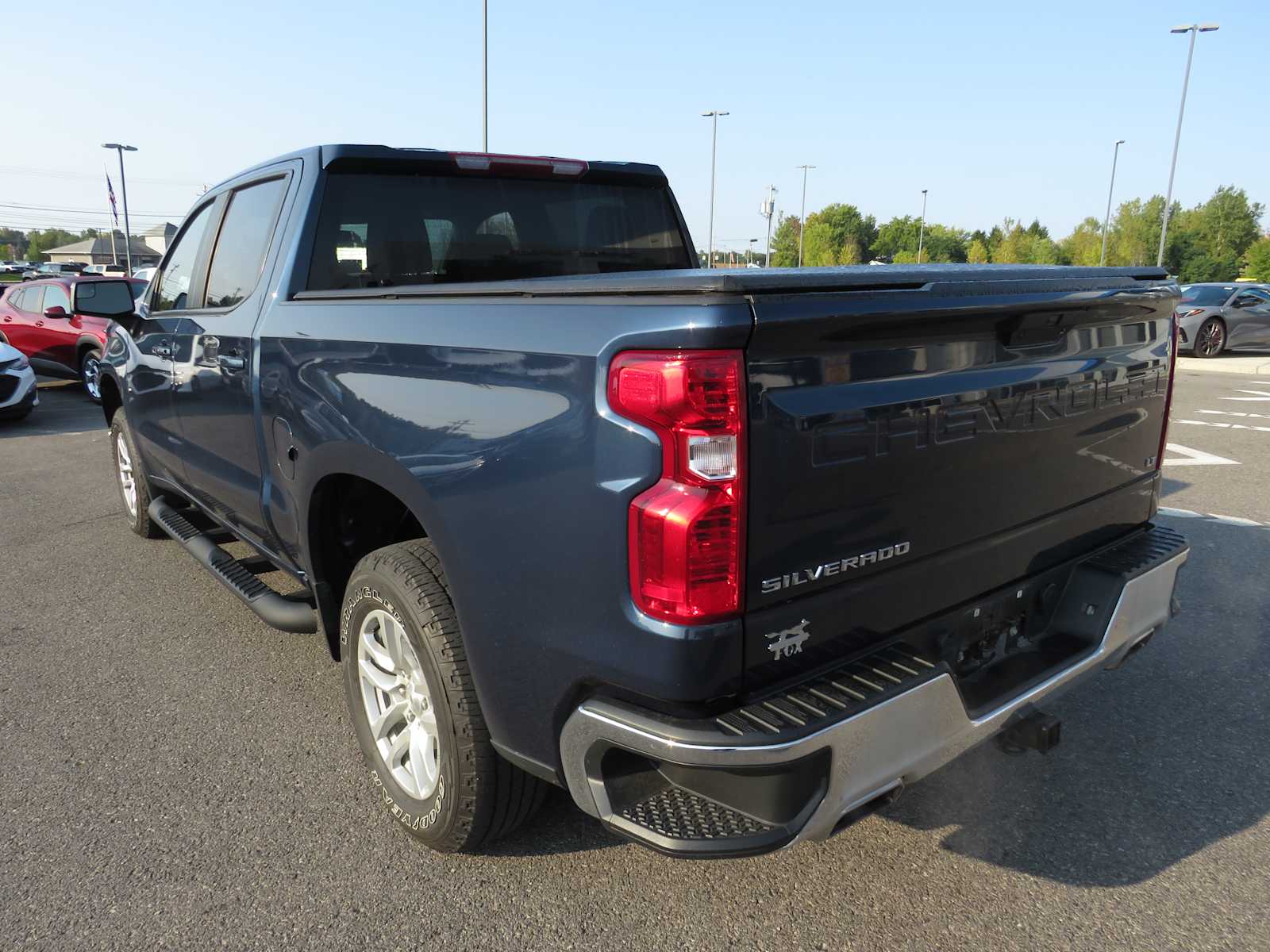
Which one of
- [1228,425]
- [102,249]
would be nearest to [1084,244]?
[1228,425]

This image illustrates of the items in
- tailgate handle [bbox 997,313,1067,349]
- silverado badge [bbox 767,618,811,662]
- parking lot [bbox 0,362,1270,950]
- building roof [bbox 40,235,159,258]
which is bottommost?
parking lot [bbox 0,362,1270,950]

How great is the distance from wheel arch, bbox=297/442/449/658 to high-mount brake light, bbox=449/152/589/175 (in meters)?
1.44

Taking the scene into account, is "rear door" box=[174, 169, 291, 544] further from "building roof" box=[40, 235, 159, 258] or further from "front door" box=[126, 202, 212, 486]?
"building roof" box=[40, 235, 159, 258]

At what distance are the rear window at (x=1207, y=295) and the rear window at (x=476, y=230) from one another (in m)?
17.9

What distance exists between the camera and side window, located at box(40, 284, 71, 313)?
12.4 m

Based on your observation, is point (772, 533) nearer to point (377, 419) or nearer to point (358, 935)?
point (377, 419)

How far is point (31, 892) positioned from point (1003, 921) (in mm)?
2568

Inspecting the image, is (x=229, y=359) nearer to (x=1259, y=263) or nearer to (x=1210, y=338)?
(x=1210, y=338)

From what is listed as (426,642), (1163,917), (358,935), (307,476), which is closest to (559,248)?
(307,476)

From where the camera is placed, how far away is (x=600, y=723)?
1.92m

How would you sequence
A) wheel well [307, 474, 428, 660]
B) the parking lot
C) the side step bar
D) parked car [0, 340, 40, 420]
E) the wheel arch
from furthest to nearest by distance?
parked car [0, 340, 40, 420] → the side step bar → wheel well [307, 474, 428, 660] → the wheel arch → the parking lot

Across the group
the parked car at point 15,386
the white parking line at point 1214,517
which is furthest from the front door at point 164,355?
the parked car at point 15,386

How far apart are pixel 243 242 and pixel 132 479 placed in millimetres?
2643

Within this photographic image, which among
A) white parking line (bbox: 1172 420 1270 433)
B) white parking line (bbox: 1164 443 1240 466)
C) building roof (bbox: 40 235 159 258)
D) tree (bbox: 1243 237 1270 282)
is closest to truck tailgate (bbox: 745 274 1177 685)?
white parking line (bbox: 1164 443 1240 466)
